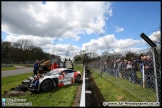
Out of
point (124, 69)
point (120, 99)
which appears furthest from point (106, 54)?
point (120, 99)

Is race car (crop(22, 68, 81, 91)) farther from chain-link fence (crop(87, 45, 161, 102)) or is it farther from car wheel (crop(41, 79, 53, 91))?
chain-link fence (crop(87, 45, 161, 102))

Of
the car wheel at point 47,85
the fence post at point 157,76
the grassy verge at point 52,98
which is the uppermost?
the fence post at point 157,76

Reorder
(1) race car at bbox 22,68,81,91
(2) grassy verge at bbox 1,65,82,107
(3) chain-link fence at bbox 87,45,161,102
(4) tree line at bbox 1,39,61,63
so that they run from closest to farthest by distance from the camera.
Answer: (3) chain-link fence at bbox 87,45,161,102, (2) grassy verge at bbox 1,65,82,107, (1) race car at bbox 22,68,81,91, (4) tree line at bbox 1,39,61,63

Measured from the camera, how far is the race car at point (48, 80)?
805 centimetres

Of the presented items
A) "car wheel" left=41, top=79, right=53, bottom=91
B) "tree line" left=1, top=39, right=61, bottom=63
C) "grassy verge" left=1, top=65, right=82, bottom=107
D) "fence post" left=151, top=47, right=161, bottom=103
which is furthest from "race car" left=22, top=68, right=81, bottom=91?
"tree line" left=1, top=39, right=61, bottom=63

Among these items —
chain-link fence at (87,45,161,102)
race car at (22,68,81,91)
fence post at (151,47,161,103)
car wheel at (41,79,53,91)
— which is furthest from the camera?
car wheel at (41,79,53,91)

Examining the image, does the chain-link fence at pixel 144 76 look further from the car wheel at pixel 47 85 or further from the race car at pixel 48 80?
the car wheel at pixel 47 85

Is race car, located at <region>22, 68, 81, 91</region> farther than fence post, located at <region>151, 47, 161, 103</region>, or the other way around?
race car, located at <region>22, 68, 81, 91</region>

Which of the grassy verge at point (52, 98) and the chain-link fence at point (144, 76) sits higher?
the chain-link fence at point (144, 76)

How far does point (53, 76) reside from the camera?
8.93 meters

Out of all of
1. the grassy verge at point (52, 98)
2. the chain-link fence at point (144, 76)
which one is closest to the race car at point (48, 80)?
the grassy verge at point (52, 98)

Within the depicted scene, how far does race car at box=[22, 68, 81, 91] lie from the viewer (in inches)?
317

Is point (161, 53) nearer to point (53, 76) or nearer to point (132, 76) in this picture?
point (132, 76)

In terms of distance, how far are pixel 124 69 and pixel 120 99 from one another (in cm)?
331
